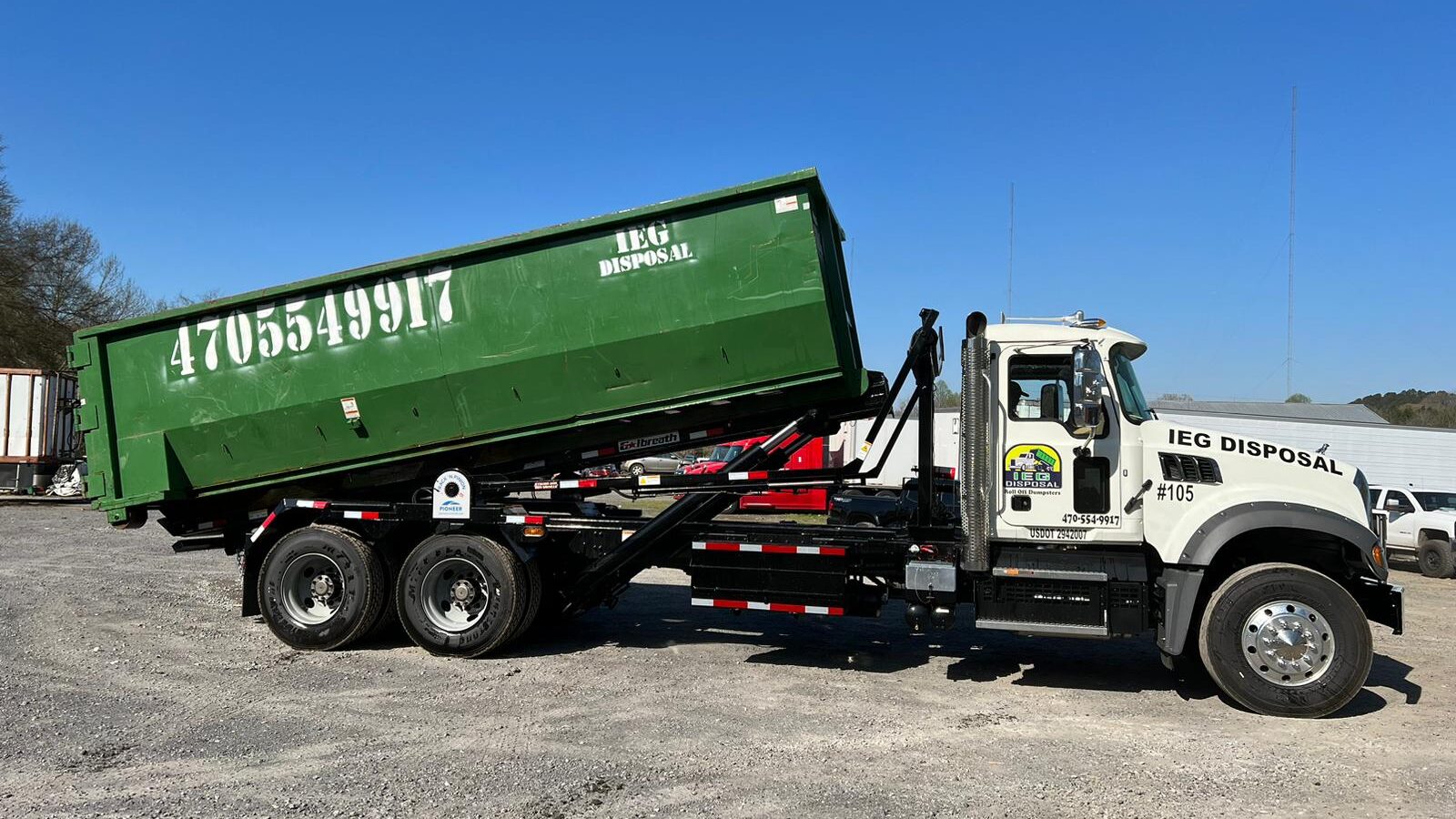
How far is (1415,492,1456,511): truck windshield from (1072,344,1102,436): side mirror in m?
13.5

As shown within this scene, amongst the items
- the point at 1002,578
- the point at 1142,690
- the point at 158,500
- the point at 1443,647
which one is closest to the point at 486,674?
the point at 158,500

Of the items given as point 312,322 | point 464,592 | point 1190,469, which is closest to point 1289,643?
point 1190,469

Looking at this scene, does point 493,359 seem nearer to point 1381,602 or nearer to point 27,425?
point 1381,602

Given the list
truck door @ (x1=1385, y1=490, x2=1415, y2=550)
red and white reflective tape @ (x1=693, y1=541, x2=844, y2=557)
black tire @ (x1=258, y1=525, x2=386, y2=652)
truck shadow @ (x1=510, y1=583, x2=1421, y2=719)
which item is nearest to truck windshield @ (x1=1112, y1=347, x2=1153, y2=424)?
truck shadow @ (x1=510, y1=583, x2=1421, y2=719)

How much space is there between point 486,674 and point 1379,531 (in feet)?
23.9

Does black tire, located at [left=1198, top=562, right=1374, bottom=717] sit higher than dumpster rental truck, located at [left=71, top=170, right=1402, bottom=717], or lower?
lower

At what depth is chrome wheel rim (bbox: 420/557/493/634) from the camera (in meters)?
8.12

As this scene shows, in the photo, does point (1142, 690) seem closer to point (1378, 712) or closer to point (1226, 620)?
point (1226, 620)

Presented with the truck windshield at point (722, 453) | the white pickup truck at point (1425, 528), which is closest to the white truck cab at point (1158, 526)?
the white pickup truck at point (1425, 528)

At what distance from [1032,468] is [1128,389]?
39.7 inches

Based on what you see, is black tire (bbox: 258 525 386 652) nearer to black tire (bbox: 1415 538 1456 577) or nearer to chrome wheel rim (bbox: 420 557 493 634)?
chrome wheel rim (bbox: 420 557 493 634)

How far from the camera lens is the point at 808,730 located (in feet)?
19.6

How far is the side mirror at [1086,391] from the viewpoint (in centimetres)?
645

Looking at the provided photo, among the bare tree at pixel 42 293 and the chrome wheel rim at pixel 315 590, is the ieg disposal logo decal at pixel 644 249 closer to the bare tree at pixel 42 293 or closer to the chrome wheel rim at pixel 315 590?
the chrome wheel rim at pixel 315 590
